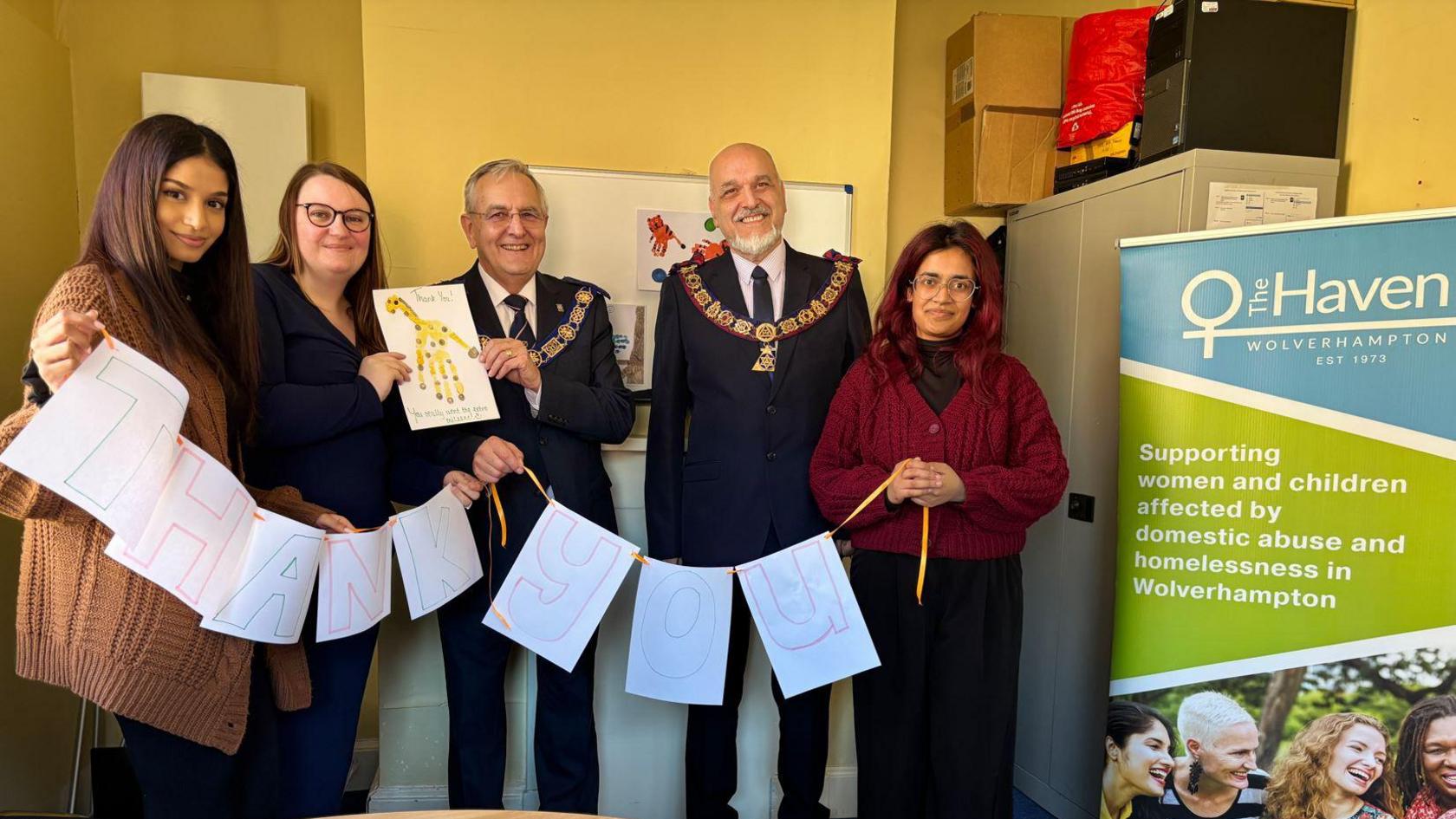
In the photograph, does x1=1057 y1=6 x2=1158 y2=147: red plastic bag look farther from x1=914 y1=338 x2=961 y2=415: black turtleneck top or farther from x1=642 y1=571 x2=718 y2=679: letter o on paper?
x1=642 y1=571 x2=718 y2=679: letter o on paper

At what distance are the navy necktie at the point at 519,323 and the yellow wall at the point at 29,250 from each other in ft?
4.51

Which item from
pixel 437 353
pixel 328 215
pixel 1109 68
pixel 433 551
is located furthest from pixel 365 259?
pixel 1109 68

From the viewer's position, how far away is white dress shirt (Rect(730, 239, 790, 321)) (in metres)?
2.08

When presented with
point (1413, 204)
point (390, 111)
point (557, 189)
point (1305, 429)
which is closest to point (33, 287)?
point (390, 111)

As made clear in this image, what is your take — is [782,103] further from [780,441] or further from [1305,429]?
[1305,429]

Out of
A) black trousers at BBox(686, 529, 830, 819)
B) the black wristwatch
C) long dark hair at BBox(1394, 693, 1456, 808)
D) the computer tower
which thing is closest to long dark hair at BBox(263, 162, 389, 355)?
the black wristwatch

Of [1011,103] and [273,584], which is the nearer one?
[273,584]

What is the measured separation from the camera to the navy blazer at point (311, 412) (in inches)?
63.5

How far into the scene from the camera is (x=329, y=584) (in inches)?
63.9

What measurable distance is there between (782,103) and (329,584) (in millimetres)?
1923

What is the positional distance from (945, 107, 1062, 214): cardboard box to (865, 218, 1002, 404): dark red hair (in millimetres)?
1082

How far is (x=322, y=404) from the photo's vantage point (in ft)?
5.38

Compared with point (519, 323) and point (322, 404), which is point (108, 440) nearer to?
point (322, 404)

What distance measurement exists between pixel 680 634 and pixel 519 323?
2.92 ft
